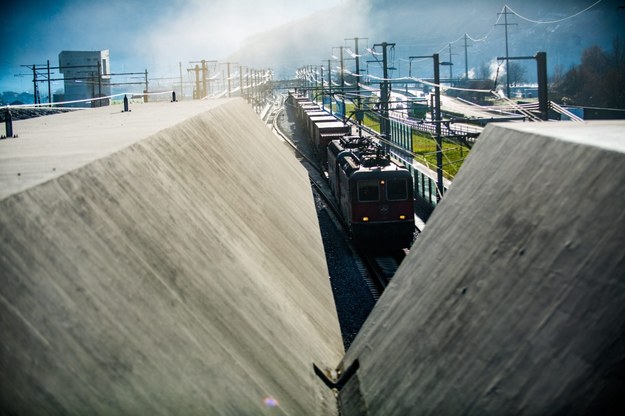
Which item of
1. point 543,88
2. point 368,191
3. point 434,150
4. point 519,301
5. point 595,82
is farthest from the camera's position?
point 595,82

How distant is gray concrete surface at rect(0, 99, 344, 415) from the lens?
10.1 feet

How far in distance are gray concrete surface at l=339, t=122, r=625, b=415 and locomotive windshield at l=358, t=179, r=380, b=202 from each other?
1241 cm

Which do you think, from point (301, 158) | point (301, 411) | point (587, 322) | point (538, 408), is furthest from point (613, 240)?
point (301, 158)

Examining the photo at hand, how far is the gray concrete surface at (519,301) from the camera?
9.98 feet

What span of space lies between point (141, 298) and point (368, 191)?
14.4m

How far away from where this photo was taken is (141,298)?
3736 millimetres

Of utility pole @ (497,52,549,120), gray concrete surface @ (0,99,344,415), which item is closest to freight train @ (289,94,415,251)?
utility pole @ (497,52,549,120)

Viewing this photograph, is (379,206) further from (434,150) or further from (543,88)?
(434,150)

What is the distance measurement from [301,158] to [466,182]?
109 feet

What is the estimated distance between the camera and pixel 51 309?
3170 millimetres

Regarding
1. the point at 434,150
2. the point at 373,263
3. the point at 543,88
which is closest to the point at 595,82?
the point at 434,150

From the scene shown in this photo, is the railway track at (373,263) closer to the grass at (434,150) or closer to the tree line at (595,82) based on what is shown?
the grass at (434,150)

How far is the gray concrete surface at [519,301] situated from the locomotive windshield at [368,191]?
40.7ft

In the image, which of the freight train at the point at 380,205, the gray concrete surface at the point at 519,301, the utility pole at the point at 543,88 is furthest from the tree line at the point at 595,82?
the gray concrete surface at the point at 519,301
